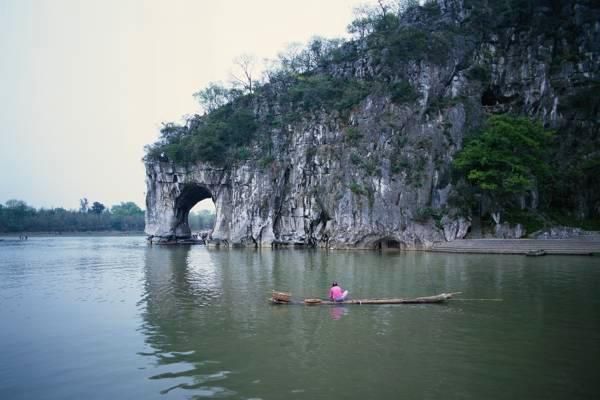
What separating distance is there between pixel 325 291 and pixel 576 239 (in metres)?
22.3

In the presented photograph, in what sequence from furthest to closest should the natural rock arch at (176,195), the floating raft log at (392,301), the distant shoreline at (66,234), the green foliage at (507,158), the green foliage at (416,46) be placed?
the distant shoreline at (66,234), the natural rock arch at (176,195), the green foliage at (416,46), the green foliage at (507,158), the floating raft log at (392,301)

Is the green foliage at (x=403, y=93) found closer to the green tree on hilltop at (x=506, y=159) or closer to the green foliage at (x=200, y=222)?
the green tree on hilltop at (x=506, y=159)

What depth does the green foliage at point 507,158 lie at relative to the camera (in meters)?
34.4

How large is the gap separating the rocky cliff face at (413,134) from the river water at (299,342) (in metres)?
20.6

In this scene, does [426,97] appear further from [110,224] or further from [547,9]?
[110,224]

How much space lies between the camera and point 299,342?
33.1 ft

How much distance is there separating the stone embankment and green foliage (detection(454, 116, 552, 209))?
173 inches

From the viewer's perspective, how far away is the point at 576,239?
3012 centimetres

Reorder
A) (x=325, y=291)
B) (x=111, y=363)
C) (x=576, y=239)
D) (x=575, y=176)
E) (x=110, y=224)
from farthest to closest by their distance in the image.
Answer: (x=110, y=224) → (x=575, y=176) → (x=576, y=239) → (x=325, y=291) → (x=111, y=363)

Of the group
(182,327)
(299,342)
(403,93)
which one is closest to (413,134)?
(403,93)

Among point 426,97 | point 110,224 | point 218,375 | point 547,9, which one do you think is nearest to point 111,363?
point 218,375

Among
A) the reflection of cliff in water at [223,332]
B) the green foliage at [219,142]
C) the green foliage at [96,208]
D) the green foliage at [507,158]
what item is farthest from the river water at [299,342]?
the green foliage at [96,208]

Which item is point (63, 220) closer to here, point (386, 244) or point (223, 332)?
point (386, 244)

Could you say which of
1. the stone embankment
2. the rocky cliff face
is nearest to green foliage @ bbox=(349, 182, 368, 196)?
the rocky cliff face
